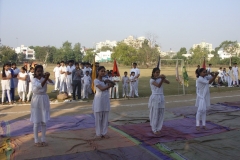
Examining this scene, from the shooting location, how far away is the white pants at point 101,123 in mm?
6417

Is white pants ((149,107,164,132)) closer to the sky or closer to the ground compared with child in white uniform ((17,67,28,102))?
closer to the ground

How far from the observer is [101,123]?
6504 mm

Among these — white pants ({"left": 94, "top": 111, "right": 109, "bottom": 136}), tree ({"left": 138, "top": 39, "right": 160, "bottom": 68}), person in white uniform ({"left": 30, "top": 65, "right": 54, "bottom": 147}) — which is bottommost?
white pants ({"left": 94, "top": 111, "right": 109, "bottom": 136})

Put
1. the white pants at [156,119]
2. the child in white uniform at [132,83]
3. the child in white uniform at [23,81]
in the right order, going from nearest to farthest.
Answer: the white pants at [156,119] → the child in white uniform at [23,81] → the child in white uniform at [132,83]

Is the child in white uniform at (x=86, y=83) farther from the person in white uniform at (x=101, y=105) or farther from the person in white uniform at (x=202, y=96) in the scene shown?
the person in white uniform at (x=202, y=96)

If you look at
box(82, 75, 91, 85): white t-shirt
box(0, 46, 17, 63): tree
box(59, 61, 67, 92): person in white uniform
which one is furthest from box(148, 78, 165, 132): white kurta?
box(0, 46, 17, 63): tree

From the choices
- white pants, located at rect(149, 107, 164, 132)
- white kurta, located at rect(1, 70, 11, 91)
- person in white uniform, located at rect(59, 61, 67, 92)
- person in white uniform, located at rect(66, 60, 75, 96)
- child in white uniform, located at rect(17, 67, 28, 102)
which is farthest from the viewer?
person in white uniform, located at rect(59, 61, 67, 92)

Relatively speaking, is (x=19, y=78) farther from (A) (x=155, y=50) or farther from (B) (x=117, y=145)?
(A) (x=155, y=50)

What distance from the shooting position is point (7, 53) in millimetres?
57781

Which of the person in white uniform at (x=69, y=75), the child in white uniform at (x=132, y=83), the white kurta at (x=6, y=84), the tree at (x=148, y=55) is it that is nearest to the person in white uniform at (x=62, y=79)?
the person in white uniform at (x=69, y=75)

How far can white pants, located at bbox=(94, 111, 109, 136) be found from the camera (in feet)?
21.1

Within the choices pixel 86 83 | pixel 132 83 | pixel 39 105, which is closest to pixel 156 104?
pixel 39 105

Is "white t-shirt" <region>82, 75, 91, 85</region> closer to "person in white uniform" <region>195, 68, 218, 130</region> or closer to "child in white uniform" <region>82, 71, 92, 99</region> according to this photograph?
"child in white uniform" <region>82, 71, 92, 99</region>

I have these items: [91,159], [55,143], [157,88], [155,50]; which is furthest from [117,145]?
[155,50]
